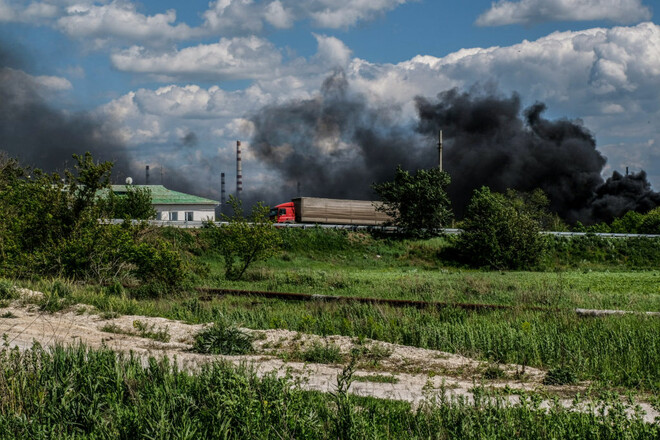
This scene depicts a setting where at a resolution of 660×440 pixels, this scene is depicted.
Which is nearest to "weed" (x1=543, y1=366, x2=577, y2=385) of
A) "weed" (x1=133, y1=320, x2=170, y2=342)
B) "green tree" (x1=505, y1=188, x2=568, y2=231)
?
"weed" (x1=133, y1=320, x2=170, y2=342)

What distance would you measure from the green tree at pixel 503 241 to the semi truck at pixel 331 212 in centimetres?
1159

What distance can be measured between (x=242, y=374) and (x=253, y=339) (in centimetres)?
521

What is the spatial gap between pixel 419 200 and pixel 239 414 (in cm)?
4447

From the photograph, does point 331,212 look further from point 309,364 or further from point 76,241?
point 309,364

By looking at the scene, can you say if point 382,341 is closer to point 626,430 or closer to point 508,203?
point 626,430

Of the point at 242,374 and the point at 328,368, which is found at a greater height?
the point at 242,374

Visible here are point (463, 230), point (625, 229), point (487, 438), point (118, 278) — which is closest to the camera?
point (487, 438)

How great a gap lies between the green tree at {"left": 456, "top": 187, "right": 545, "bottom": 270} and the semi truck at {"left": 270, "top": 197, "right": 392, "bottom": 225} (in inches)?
456

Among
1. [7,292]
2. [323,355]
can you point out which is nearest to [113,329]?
[7,292]

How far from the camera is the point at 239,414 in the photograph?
6812 millimetres

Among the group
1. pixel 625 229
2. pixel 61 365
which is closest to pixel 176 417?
pixel 61 365

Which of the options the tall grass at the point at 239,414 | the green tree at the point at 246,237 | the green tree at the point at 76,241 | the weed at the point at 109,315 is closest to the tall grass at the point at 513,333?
the weed at the point at 109,315

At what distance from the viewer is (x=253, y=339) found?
42.7ft

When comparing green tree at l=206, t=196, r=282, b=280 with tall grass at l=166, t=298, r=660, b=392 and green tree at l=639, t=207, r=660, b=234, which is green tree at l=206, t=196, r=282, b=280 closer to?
tall grass at l=166, t=298, r=660, b=392
